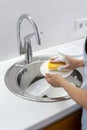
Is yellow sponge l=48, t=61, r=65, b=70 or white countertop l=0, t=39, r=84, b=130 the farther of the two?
yellow sponge l=48, t=61, r=65, b=70

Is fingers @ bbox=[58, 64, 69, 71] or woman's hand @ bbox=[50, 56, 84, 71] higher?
woman's hand @ bbox=[50, 56, 84, 71]

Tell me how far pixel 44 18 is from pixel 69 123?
59 cm

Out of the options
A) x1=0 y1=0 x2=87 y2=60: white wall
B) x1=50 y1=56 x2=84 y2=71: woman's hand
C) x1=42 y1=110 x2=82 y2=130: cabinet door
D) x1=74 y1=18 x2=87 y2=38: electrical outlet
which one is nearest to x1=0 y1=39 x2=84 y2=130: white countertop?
x1=42 y1=110 x2=82 y2=130: cabinet door

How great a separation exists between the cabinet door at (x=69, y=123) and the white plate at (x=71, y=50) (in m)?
0.36

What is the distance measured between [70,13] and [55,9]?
4.8 inches

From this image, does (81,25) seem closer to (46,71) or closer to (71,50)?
(71,50)

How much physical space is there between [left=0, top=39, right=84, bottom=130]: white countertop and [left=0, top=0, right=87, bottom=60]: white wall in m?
0.32

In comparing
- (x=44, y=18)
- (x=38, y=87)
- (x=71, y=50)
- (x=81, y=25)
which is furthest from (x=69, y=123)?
(x=81, y=25)

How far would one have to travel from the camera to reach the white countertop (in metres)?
0.79

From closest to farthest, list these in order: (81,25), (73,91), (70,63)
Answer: (73,91)
(70,63)
(81,25)

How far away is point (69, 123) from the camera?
3.06ft

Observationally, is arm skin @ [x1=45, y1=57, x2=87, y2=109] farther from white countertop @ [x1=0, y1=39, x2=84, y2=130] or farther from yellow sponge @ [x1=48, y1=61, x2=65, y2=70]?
yellow sponge @ [x1=48, y1=61, x2=65, y2=70]

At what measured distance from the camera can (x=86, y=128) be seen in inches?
36.4

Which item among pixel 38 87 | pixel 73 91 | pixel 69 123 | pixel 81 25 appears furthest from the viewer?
pixel 81 25
